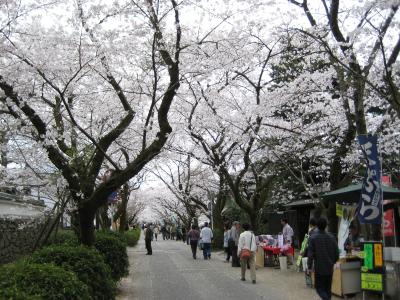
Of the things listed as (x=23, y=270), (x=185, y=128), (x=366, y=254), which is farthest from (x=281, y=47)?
(x=23, y=270)

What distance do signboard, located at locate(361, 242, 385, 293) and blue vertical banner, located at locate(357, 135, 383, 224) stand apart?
0.52 meters

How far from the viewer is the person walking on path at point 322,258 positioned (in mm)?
7945

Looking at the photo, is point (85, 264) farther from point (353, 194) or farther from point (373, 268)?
point (353, 194)

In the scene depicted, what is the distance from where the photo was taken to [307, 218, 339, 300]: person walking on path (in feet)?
26.1

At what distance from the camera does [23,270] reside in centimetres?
580

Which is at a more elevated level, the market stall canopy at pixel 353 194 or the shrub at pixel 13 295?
the market stall canopy at pixel 353 194

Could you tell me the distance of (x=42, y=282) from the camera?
5.39 meters

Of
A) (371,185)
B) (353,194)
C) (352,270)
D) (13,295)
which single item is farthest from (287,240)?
(13,295)

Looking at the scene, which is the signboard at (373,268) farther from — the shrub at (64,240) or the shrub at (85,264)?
the shrub at (64,240)

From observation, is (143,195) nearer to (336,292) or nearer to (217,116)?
(217,116)

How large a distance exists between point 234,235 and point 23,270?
12780mm

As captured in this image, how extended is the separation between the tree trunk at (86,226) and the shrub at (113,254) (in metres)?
0.87

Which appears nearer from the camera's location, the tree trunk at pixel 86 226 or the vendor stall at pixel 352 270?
the vendor stall at pixel 352 270

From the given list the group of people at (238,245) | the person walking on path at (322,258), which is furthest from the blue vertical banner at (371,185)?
the group of people at (238,245)
